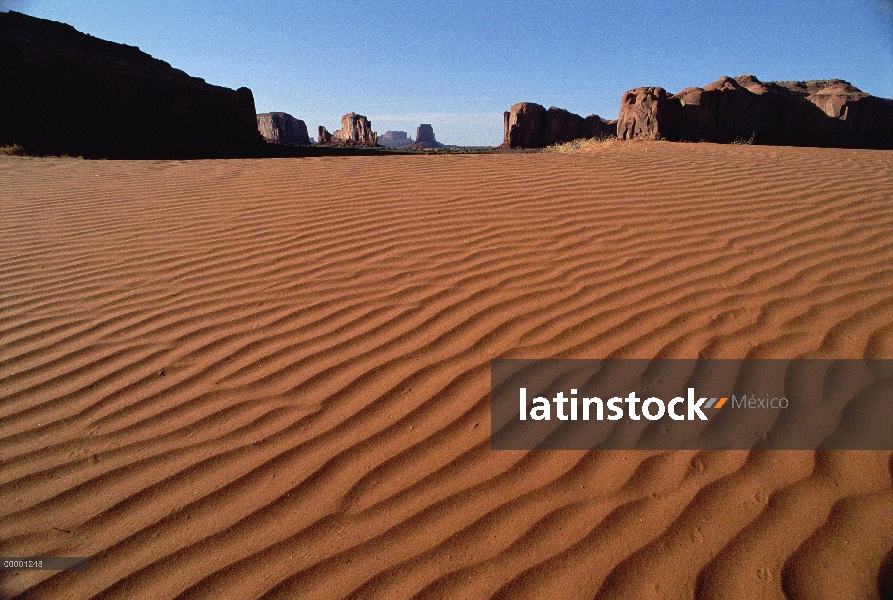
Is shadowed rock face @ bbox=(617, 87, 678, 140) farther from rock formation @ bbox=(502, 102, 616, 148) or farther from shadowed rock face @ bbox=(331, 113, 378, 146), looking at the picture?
shadowed rock face @ bbox=(331, 113, 378, 146)

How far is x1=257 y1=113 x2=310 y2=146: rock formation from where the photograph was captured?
202 feet

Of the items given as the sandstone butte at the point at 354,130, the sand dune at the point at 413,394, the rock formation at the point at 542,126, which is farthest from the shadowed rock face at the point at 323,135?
the sand dune at the point at 413,394

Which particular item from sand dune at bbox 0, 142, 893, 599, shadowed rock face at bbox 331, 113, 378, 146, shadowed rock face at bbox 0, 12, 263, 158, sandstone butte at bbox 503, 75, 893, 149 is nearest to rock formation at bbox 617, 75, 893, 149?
sandstone butte at bbox 503, 75, 893, 149

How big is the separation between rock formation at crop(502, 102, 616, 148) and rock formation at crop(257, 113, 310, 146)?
104ft

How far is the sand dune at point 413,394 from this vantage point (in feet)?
4.84

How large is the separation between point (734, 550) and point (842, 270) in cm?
244

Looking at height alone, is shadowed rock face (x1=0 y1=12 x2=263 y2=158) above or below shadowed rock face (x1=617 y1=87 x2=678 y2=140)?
above

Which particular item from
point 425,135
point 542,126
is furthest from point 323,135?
point 425,135

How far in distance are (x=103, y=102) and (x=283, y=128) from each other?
137 ft

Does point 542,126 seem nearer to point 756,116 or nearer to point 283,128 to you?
point 756,116

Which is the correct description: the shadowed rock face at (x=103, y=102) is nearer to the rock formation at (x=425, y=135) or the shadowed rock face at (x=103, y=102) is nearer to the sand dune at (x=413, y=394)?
the sand dune at (x=413, y=394)

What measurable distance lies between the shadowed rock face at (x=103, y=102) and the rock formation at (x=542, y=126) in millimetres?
22729

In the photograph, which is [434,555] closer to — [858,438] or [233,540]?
[233,540]

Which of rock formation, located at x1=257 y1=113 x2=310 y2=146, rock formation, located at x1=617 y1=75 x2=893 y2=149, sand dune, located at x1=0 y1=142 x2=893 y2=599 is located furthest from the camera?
rock formation, located at x1=257 y1=113 x2=310 y2=146
